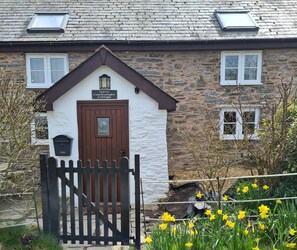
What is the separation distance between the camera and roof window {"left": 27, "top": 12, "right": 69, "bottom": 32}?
11047mm

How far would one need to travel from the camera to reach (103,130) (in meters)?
8.20

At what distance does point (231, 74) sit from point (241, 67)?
40 centimetres

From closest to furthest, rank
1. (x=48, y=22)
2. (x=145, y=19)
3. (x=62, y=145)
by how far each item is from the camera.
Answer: (x=62, y=145) → (x=48, y=22) → (x=145, y=19)

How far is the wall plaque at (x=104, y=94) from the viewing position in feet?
26.0

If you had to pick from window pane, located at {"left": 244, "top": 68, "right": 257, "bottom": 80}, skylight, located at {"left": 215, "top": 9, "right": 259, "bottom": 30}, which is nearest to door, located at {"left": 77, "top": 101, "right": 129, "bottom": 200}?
window pane, located at {"left": 244, "top": 68, "right": 257, "bottom": 80}

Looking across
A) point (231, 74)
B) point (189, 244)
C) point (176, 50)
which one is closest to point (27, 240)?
point (189, 244)

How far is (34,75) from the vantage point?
36.4 ft

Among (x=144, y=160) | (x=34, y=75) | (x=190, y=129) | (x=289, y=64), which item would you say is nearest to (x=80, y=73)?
(x=144, y=160)

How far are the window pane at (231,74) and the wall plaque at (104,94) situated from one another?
4.93 metres

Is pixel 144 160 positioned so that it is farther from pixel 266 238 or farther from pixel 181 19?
pixel 181 19

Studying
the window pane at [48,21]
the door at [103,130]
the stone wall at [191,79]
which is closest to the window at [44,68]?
the stone wall at [191,79]

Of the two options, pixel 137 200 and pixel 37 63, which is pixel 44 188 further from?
pixel 37 63

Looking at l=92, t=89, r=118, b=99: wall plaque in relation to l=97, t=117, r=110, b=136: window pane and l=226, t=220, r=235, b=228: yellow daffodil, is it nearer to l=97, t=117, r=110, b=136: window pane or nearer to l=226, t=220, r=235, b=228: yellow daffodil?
l=97, t=117, r=110, b=136: window pane

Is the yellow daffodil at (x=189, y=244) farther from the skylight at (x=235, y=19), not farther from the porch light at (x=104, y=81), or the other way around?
the skylight at (x=235, y=19)
